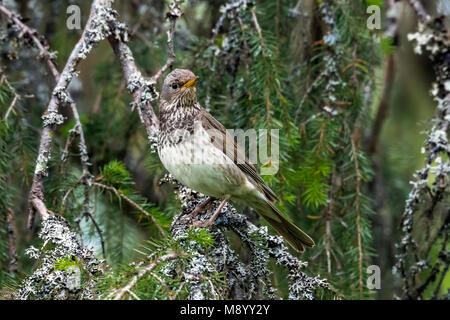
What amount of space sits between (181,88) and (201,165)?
1.78 ft

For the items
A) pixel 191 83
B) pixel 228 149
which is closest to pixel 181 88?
pixel 191 83

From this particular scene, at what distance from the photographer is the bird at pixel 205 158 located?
313 centimetres

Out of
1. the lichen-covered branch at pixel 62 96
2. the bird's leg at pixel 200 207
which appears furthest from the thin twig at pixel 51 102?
the bird's leg at pixel 200 207

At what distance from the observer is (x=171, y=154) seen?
3.12 meters

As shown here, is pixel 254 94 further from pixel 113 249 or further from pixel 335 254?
pixel 113 249

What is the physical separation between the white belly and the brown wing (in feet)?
0.18

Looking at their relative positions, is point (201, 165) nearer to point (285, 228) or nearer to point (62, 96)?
point (285, 228)

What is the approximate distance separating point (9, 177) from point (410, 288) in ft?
8.06

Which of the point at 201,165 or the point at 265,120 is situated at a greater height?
the point at 265,120

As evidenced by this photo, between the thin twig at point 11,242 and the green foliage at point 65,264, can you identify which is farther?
the thin twig at point 11,242

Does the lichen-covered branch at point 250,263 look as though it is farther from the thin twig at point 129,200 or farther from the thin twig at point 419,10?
the thin twig at point 419,10

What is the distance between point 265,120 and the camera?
3316 millimetres

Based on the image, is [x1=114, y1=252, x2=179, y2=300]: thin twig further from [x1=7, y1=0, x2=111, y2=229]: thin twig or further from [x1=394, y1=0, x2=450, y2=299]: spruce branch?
[x1=394, y1=0, x2=450, y2=299]: spruce branch

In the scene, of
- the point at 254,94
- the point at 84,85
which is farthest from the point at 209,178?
the point at 84,85
